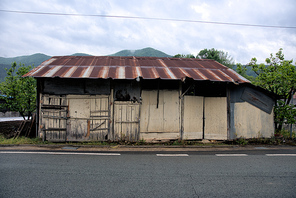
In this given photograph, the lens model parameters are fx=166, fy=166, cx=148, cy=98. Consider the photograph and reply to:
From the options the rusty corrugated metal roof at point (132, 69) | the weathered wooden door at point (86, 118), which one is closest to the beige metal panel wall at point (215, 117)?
the rusty corrugated metal roof at point (132, 69)

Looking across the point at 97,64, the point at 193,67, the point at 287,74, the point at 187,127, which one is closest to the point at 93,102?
the point at 97,64

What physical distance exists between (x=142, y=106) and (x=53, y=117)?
396cm

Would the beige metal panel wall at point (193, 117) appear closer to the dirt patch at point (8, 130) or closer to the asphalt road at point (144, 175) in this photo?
the asphalt road at point (144, 175)

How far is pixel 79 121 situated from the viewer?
24.3 ft

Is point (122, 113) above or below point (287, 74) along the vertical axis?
below

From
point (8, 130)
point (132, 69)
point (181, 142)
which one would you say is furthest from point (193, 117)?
point (8, 130)

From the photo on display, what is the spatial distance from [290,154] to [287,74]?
185 inches

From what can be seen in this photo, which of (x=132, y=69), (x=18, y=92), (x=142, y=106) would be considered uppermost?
(x=132, y=69)

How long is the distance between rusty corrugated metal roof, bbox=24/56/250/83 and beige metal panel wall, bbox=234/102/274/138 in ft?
4.61

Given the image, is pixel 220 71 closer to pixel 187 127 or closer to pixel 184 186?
pixel 187 127

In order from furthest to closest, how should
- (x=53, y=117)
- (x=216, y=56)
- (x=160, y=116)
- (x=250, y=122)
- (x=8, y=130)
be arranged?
(x=216, y=56), (x=8, y=130), (x=250, y=122), (x=160, y=116), (x=53, y=117)

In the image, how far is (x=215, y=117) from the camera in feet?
25.7

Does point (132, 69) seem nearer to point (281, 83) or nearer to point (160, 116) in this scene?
point (160, 116)

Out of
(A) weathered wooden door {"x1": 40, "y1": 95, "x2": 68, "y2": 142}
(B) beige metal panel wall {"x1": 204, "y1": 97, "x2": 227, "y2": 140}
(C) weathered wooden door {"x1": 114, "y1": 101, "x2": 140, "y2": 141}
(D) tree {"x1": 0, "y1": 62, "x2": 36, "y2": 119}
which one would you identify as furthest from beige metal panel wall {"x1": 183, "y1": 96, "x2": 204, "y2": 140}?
(D) tree {"x1": 0, "y1": 62, "x2": 36, "y2": 119}
